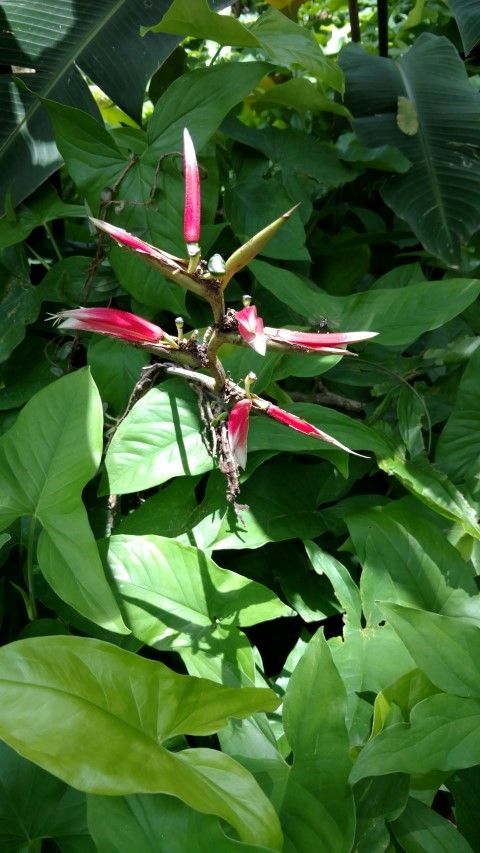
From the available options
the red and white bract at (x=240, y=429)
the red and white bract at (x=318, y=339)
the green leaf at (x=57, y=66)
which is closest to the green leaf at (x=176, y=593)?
the red and white bract at (x=240, y=429)

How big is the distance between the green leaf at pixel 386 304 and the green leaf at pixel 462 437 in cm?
9

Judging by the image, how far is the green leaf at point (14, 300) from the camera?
1172mm

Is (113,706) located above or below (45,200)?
below

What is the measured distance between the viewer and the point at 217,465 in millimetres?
968

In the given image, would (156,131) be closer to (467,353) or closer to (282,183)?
(282,183)

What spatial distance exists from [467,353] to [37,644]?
79cm

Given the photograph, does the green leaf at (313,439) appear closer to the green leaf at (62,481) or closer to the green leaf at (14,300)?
the green leaf at (62,481)

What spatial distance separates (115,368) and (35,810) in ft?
1.95

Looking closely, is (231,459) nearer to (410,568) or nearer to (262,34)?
(410,568)

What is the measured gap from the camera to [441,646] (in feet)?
2.57

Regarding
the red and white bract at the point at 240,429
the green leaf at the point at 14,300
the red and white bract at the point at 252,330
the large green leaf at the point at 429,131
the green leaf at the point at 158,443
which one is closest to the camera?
the red and white bract at the point at 252,330

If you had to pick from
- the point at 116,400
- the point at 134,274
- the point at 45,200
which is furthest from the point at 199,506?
the point at 45,200

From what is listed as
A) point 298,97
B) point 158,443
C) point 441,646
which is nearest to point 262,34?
point 298,97

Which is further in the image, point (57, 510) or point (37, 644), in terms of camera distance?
point (57, 510)
